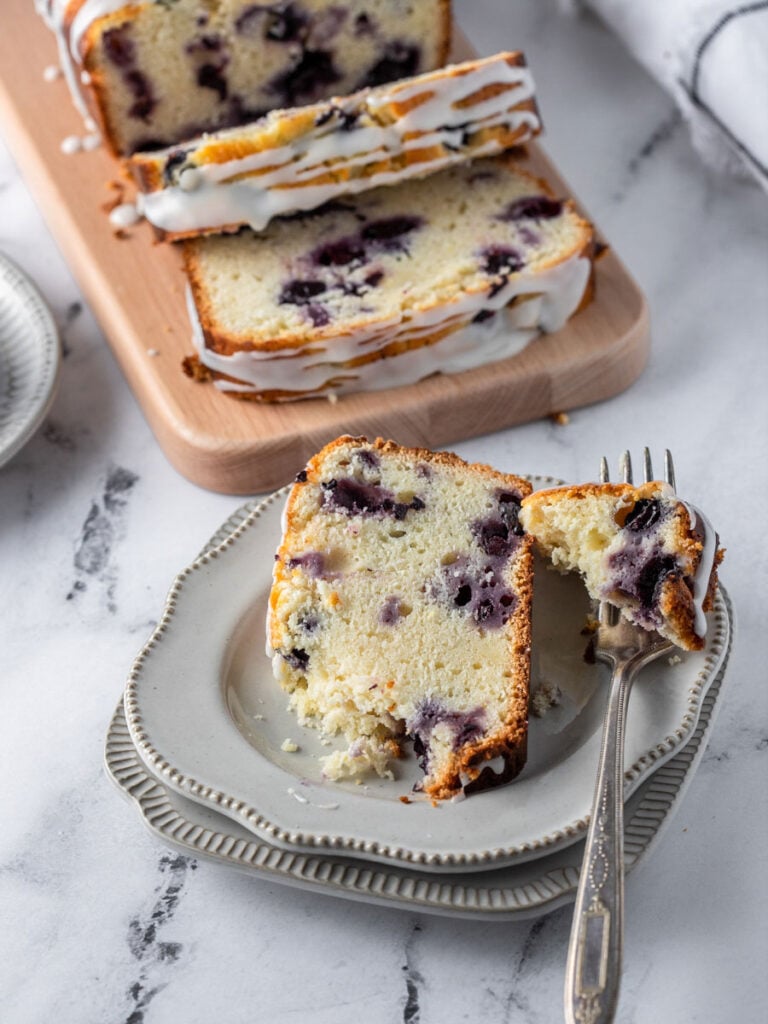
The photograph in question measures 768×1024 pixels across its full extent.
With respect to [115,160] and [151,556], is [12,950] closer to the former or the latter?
[151,556]

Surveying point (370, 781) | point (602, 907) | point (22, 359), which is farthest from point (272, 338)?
point (602, 907)

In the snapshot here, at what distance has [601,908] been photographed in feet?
6.58

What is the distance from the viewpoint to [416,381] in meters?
3.20

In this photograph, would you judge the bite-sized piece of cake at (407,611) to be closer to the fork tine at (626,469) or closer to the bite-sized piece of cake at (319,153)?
the fork tine at (626,469)

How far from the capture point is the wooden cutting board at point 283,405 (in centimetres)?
311

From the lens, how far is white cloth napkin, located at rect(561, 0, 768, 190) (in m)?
3.55

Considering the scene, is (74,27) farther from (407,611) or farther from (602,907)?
(602,907)

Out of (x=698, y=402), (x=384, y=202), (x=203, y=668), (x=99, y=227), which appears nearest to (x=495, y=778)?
(x=203, y=668)

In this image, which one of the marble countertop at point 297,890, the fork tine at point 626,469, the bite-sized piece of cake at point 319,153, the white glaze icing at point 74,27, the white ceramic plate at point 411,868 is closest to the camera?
the white ceramic plate at point 411,868

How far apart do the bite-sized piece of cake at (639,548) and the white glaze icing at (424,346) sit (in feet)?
2.25

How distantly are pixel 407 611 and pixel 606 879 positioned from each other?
650mm

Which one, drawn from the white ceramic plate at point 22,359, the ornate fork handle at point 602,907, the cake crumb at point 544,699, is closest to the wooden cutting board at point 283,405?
the white ceramic plate at point 22,359

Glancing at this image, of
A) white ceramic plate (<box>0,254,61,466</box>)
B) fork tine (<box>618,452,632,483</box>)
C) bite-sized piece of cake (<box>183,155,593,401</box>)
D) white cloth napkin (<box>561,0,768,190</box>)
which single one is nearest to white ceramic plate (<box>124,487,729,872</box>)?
fork tine (<box>618,452,632,483</box>)

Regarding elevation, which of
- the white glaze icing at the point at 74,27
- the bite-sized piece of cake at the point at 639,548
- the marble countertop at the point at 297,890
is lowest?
the marble countertop at the point at 297,890
